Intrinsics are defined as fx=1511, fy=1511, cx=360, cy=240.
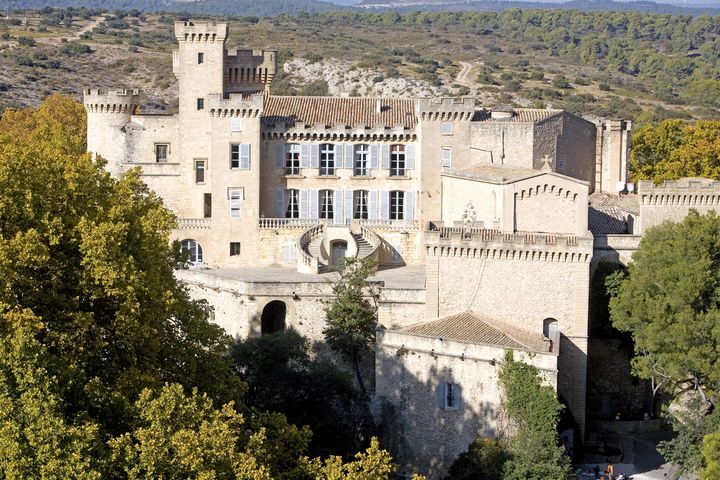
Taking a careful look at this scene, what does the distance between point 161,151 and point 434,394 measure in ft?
70.8

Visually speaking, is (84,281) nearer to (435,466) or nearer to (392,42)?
(435,466)

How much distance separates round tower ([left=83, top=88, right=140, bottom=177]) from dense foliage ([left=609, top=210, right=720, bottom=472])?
23651 millimetres

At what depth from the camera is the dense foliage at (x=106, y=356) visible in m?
31.8

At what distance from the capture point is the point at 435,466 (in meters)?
45.2

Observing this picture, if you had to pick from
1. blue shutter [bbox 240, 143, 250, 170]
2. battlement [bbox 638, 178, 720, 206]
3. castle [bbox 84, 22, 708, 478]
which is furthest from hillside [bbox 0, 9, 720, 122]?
battlement [bbox 638, 178, 720, 206]

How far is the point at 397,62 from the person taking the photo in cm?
13200

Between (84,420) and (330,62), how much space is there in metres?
96.9

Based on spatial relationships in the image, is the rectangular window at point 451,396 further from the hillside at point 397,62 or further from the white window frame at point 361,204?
the hillside at point 397,62

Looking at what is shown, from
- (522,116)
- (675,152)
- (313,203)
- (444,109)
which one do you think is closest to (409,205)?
(313,203)

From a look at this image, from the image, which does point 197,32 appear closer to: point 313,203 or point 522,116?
point 313,203

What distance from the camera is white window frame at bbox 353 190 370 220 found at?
6028cm

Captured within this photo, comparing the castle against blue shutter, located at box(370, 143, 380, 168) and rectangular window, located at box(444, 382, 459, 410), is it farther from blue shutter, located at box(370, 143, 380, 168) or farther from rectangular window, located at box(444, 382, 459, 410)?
rectangular window, located at box(444, 382, 459, 410)

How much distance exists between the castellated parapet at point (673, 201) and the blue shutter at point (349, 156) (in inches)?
482

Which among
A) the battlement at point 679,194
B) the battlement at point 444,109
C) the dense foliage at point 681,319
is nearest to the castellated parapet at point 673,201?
the battlement at point 679,194
